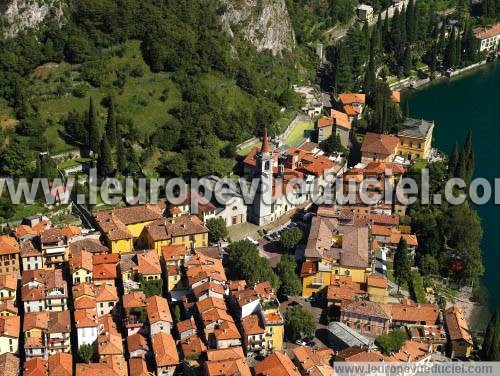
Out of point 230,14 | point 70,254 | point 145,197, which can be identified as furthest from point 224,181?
point 230,14

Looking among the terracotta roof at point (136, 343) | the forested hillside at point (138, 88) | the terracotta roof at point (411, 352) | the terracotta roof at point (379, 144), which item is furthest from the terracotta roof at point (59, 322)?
the terracotta roof at point (379, 144)

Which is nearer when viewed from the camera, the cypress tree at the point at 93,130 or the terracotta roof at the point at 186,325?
the terracotta roof at the point at 186,325

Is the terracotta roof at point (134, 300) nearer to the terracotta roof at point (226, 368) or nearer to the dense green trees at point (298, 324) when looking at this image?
the terracotta roof at point (226, 368)

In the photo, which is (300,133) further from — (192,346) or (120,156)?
(192,346)

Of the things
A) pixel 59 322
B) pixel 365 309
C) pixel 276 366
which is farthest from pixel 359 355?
pixel 59 322

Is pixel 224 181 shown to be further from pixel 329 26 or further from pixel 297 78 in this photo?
pixel 329 26

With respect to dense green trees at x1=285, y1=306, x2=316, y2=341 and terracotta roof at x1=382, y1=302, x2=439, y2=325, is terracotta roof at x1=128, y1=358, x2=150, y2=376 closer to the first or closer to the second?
dense green trees at x1=285, y1=306, x2=316, y2=341
